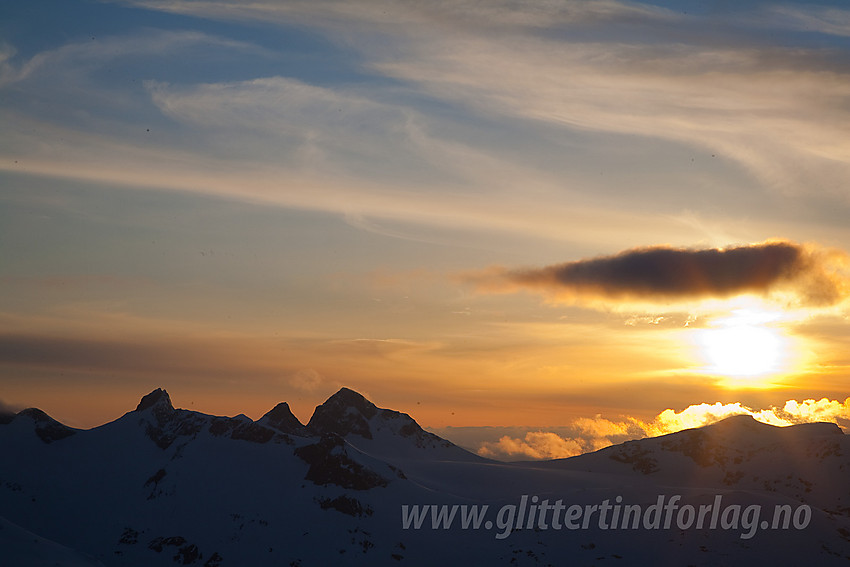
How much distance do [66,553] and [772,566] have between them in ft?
542

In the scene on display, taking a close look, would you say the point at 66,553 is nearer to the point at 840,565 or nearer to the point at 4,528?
the point at 4,528

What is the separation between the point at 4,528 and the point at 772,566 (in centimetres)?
17418

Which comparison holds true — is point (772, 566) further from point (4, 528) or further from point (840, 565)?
point (4, 528)

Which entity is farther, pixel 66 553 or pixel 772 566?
pixel 772 566

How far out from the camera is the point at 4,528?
393 ft

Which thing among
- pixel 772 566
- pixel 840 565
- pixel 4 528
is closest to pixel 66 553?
pixel 4 528

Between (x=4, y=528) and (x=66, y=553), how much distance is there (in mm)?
9942

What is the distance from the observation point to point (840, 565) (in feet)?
653

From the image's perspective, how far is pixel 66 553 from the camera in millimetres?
120562

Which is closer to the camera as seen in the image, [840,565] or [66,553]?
[66,553]

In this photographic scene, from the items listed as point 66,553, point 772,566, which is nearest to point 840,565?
point 772,566

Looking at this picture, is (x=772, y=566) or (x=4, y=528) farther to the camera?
(x=772, y=566)
